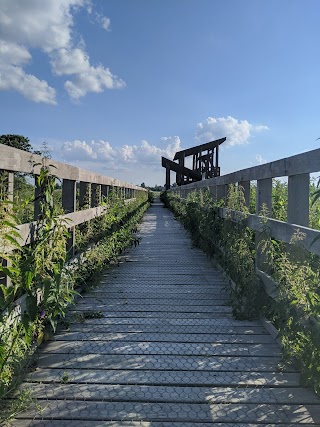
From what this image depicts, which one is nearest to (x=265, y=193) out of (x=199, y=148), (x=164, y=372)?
(x=164, y=372)

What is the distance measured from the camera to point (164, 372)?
2510 millimetres

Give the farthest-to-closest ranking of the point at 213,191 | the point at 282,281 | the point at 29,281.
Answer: the point at 213,191
the point at 282,281
the point at 29,281

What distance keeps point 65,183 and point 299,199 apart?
2321 mm

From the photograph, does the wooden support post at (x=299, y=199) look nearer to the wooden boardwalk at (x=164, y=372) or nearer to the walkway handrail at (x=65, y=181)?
the wooden boardwalk at (x=164, y=372)

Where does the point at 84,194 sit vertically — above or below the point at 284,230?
above

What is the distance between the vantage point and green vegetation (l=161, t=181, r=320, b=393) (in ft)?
7.36

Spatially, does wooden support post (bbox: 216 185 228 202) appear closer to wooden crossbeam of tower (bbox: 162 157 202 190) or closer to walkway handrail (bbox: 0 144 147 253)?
walkway handrail (bbox: 0 144 147 253)

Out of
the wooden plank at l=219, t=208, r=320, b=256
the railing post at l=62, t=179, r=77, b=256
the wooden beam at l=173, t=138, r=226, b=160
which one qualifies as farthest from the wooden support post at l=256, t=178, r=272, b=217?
the wooden beam at l=173, t=138, r=226, b=160

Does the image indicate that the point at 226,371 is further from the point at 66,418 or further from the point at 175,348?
the point at 66,418

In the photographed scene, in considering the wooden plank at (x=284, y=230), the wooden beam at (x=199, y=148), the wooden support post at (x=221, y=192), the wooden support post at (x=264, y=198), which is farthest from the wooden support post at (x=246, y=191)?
the wooden beam at (x=199, y=148)

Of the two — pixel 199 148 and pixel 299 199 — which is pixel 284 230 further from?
pixel 199 148

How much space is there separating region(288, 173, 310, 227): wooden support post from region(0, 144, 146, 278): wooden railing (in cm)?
162

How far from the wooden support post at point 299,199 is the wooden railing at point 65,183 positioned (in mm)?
1618

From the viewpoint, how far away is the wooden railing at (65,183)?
221 cm
